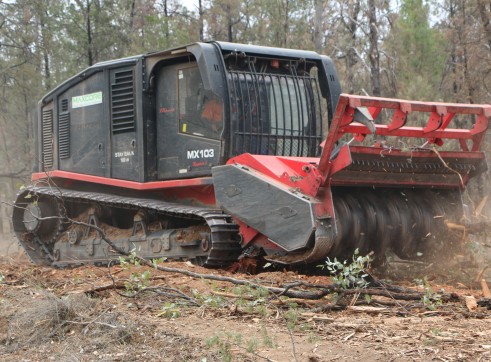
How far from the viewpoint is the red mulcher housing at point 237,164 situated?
8.52 m

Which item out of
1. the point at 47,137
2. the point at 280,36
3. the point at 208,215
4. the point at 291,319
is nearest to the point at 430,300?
the point at 291,319

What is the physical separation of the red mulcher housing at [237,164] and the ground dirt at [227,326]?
129cm

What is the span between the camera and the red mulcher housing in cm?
852

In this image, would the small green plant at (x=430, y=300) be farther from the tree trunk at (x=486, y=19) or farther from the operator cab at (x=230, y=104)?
the tree trunk at (x=486, y=19)

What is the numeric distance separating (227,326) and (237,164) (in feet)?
11.1

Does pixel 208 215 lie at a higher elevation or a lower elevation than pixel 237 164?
lower

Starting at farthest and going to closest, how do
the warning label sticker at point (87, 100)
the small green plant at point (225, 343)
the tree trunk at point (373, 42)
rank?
the tree trunk at point (373, 42) → the warning label sticker at point (87, 100) → the small green plant at point (225, 343)

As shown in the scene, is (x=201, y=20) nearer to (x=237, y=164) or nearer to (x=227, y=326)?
(x=237, y=164)

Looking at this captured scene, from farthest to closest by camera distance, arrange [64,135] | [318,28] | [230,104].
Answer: [318,28], [64,135], [230,104]

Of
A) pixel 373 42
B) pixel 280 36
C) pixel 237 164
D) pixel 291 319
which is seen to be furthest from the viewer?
pixel 280 36

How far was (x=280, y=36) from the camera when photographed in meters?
26.2

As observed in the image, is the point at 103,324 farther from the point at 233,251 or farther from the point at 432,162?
the point at 432,162

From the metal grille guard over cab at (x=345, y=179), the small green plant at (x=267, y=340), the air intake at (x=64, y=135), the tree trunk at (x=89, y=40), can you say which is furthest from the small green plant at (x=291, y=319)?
the tree trunk at (x=89, y=40)

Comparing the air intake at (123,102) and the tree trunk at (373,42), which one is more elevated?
the tree trunk at (373,42)
